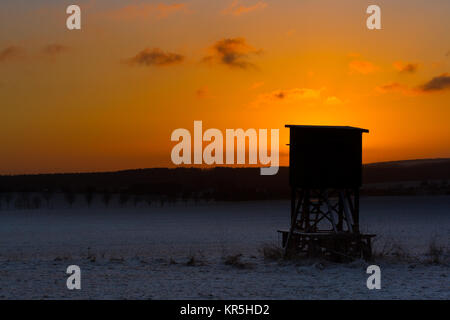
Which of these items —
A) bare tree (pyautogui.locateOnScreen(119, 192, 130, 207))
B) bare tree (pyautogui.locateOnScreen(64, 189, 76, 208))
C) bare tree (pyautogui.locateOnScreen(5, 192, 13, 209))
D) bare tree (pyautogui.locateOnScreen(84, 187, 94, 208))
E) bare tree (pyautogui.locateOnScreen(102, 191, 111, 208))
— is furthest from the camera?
bare tree (pyautogui.locateOnScreen(5, 192, 13, 209))

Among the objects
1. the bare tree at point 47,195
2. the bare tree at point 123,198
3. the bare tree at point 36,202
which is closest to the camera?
the bare tree at point 36,202

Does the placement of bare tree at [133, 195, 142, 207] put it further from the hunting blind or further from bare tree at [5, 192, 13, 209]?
the hunting blind

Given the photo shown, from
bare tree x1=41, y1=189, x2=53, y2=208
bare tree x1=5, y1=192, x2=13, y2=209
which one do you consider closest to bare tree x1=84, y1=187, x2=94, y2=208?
bare tree x1=41, y1=189, x2=53, y2=208

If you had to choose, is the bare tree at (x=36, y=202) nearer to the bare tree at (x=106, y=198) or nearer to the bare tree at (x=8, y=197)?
the bare tree at (x=8, y=197)

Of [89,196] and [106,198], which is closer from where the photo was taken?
[106,198]

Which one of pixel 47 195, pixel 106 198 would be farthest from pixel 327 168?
pixel 47 195

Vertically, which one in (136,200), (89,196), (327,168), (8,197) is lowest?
(136,200)

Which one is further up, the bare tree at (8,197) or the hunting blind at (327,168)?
the hunting blind at (327,168)

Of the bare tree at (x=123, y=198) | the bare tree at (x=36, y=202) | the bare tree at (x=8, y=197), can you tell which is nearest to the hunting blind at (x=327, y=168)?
the bare tree at (x=36, y=202)

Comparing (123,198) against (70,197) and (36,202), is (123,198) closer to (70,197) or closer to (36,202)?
(70,197)

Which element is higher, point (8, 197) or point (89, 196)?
point (89, 196)

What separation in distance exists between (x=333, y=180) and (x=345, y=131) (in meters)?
1.79

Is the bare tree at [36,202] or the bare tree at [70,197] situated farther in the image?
the bare tree at [70,197]
